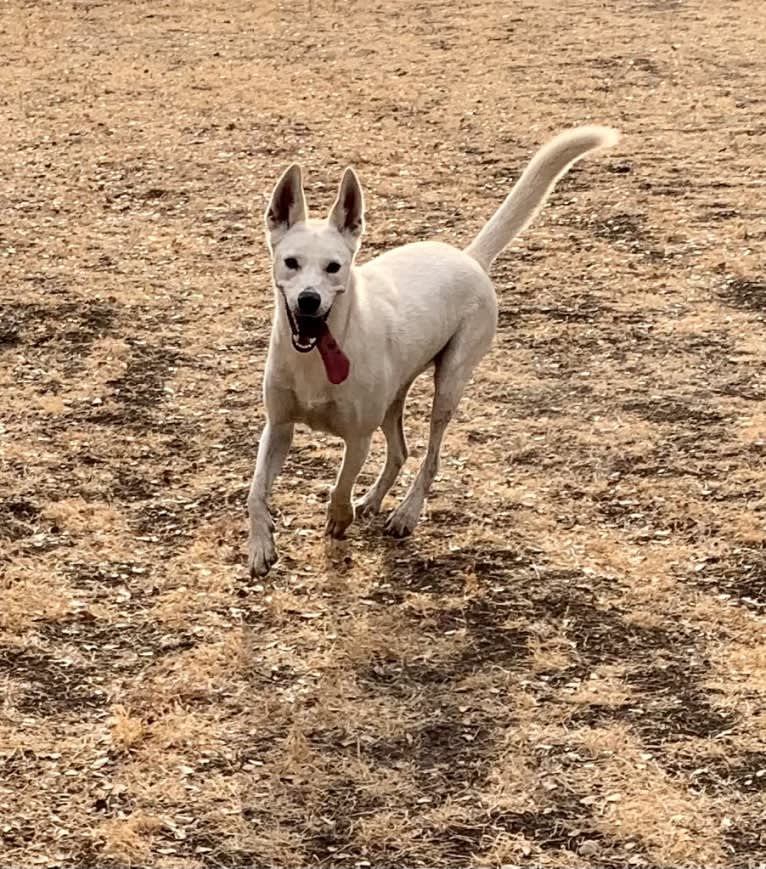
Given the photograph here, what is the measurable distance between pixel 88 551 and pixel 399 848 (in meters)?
2.00

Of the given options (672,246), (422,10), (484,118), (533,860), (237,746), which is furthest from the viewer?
(422,10)

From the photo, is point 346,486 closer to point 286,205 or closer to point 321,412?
point 321,412

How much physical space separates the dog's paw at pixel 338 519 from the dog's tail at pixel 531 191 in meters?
1.36

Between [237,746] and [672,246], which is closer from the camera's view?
[237,746]

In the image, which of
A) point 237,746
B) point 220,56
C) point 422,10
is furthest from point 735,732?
point 422,10

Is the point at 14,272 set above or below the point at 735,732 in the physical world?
below

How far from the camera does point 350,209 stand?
499 cm

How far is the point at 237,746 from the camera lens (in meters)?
4.07

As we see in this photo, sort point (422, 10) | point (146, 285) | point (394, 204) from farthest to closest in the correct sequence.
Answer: point (422, 10) < point (394, 204) < point (146, 285)

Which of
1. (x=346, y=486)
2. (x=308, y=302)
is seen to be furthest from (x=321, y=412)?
(x=308, y=302)

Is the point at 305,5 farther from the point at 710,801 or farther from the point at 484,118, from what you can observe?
the point at 710,801

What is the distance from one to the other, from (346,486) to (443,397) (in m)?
0.71

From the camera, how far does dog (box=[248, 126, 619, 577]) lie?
472 cm

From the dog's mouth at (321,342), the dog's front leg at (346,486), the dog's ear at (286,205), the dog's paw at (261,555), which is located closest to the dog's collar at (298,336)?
the dog's mouth at (321,342)
